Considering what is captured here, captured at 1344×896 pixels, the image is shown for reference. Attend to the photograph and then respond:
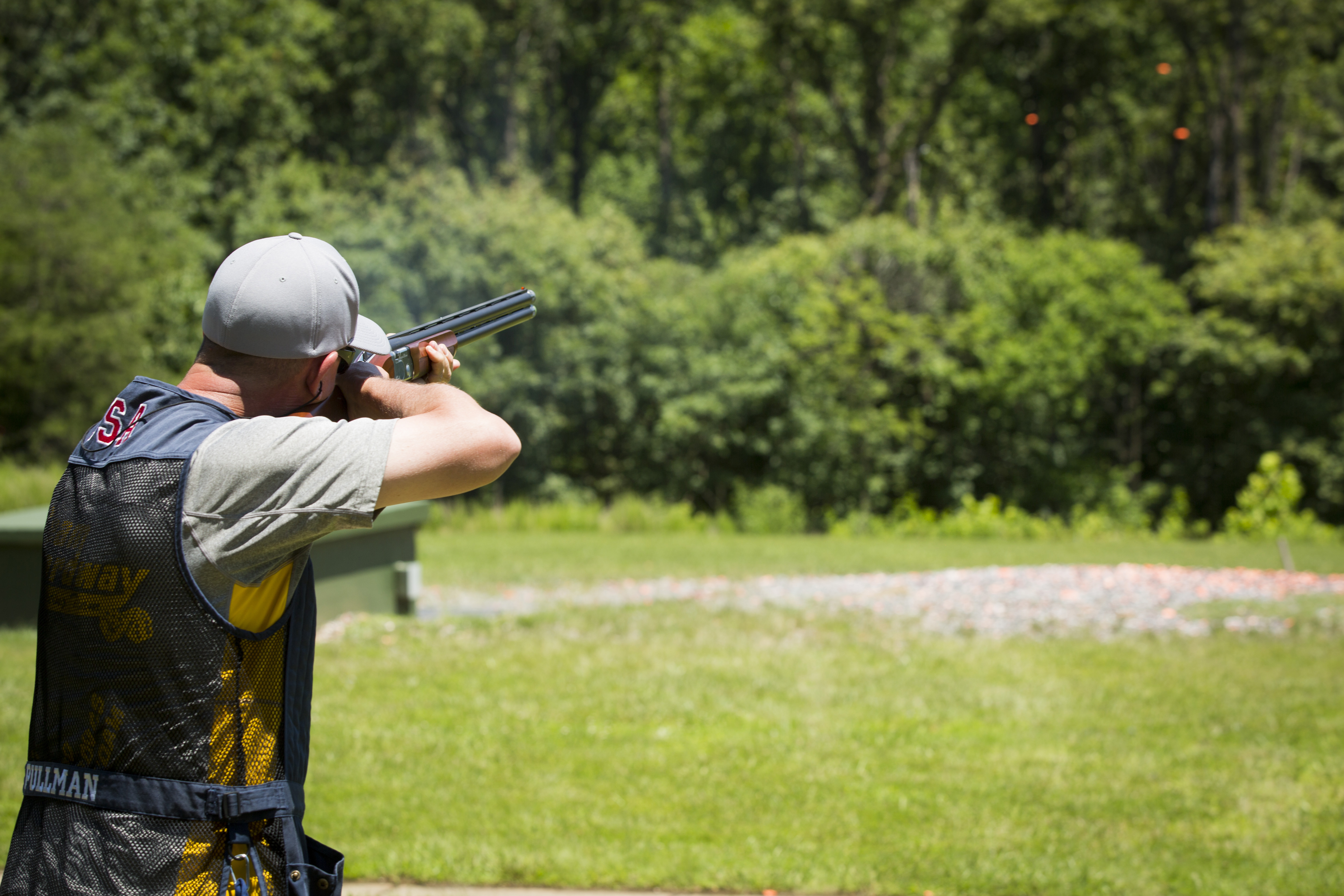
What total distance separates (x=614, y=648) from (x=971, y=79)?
96.4 ft

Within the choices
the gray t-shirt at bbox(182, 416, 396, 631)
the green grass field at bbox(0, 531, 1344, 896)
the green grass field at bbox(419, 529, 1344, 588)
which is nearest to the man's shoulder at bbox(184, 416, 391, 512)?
the gray t-shirt at bbox(182, 416, 396, 631)

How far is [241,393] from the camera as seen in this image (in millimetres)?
1953

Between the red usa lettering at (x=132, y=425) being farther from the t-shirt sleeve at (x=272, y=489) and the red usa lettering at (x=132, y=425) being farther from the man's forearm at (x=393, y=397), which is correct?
the man's forearm at (x=393, y=397)

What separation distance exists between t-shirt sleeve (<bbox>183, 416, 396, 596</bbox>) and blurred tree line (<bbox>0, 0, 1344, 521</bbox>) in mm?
20944

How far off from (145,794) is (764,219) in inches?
1297

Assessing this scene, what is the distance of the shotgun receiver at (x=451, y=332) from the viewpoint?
2.25 meters

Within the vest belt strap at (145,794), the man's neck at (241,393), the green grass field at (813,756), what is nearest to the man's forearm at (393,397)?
the man's neck at (241,393)

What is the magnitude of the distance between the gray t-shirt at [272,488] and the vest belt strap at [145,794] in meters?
0.33

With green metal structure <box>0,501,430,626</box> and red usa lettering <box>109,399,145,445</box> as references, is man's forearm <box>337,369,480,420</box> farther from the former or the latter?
green metal structure <box>0,501,430,626</box>

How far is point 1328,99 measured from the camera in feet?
102

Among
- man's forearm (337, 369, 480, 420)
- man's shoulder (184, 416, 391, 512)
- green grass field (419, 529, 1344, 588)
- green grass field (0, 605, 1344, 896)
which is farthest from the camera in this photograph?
green grass field (419, 529, 1344, 588)

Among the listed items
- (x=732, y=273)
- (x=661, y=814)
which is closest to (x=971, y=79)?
(x=732, y=273)

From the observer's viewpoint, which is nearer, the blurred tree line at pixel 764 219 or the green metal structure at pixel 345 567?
the green metal structure at pixel 345 567

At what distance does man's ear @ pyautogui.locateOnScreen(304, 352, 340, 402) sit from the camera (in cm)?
198
